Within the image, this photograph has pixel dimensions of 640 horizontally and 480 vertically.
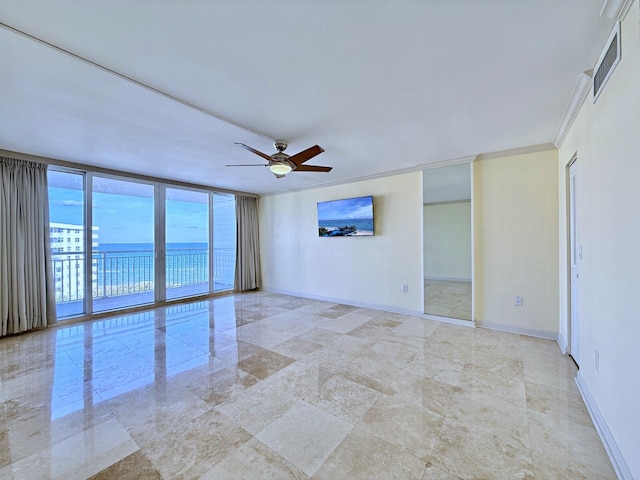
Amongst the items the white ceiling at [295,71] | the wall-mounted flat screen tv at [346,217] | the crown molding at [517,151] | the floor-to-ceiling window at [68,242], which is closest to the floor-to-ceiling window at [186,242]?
the floor-to-ceiling window at [68,242]

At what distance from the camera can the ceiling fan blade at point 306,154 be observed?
274 cm

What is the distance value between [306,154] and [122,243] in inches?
163

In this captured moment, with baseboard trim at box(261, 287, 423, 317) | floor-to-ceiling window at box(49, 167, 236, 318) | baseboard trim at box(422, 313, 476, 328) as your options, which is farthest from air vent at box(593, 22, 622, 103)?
floor-to-ceiling window at box(49, 167, 236, 318)

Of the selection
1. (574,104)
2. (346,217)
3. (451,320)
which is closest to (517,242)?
(451,320)

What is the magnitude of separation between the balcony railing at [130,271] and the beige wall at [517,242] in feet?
17.1

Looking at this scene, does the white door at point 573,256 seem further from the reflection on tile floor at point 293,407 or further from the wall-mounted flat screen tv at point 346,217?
the wall-mounted flat screen tv at point 346,217

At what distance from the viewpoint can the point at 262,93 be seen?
213cm

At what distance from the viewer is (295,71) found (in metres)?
1.85

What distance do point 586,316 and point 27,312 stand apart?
640 cm

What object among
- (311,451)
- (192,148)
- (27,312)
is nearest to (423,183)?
(192,148)

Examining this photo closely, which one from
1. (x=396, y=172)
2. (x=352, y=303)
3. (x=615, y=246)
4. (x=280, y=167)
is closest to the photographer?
(x=615, y=246)

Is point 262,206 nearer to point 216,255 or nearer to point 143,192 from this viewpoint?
point 216,255

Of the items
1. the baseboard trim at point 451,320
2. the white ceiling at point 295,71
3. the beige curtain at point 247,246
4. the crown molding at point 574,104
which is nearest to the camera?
the white ceiling at point 295,71

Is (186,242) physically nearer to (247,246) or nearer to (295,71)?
(247,246)
